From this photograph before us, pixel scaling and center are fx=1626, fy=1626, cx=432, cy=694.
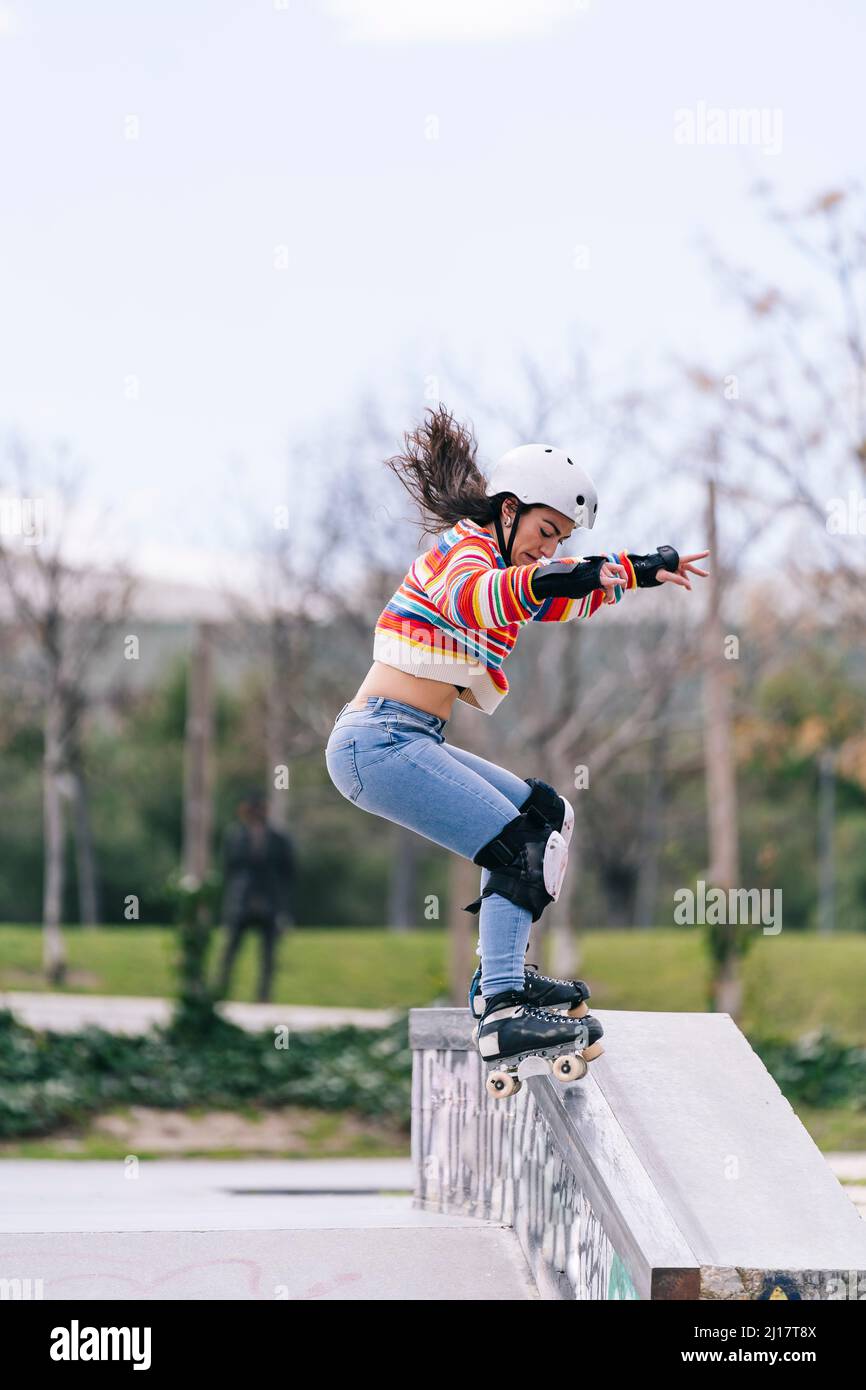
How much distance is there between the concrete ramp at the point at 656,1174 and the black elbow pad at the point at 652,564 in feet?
4.66

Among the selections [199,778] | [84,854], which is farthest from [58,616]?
[84,854]

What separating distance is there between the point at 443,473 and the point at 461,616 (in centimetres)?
60

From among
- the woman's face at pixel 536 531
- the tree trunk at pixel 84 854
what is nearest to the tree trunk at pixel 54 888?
the tree trunk at pixel 84 854

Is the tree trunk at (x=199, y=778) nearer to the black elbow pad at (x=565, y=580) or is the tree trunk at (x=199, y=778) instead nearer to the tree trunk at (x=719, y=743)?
the tree trunk at (x=719, y=743)

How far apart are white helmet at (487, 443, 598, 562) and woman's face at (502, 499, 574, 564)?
0.02 m

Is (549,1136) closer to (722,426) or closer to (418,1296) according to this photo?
(418,1296)

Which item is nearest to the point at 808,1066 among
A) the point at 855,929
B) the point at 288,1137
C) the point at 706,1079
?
the point at 288,1137

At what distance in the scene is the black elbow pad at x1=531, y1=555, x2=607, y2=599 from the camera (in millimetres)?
4398

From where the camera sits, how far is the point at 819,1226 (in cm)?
413

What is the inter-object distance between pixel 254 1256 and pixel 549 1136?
892mm

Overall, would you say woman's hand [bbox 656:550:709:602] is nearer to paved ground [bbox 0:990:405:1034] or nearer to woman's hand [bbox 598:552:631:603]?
woman's hand [bbox 598:552:631:603]

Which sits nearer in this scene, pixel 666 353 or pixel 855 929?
pixel 666 353

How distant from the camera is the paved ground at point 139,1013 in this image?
588 inches

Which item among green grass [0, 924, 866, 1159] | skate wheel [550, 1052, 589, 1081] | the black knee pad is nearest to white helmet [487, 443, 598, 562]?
the black knee pad
